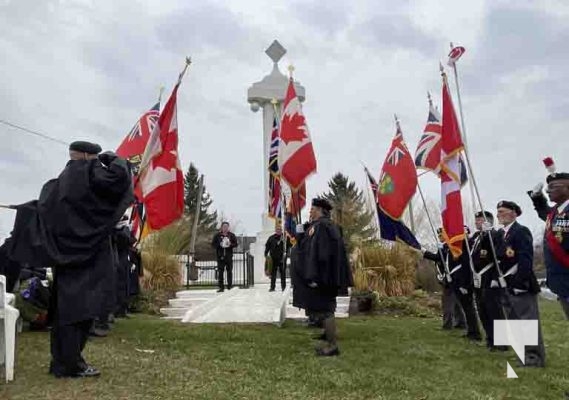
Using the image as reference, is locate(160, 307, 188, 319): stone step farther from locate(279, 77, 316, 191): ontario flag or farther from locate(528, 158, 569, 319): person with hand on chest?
locate(528, 158, 569, 319): person with hand on chest

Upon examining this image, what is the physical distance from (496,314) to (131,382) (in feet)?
15.8

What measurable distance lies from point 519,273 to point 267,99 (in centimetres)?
1494

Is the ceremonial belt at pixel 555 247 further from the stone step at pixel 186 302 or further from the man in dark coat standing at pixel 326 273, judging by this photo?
the stone step at pixel 186 302

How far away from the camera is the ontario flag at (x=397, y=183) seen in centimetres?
1038

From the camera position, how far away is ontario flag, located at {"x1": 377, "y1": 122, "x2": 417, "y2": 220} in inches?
409

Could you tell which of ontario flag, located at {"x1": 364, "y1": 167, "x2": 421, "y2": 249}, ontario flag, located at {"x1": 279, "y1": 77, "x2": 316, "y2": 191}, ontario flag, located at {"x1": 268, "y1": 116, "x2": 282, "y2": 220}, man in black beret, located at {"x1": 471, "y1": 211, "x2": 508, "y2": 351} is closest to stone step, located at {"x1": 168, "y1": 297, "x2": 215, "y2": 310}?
ontario flag, located at {"x1": 268, "y1": 116, "x2": 282, "y2": 220}

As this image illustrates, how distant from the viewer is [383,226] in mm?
10477

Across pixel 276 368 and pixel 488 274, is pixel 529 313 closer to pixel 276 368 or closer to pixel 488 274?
pixel 488 274

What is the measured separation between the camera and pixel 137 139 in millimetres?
9500

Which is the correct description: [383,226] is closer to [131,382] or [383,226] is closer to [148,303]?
[148,303]

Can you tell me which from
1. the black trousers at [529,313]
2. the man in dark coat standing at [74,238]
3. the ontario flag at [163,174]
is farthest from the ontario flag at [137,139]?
the black trousers at [529,313]

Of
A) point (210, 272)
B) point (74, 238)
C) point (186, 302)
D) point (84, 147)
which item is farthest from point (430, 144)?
point (210, 272)

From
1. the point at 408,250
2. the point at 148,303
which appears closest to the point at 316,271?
the point at 148,303

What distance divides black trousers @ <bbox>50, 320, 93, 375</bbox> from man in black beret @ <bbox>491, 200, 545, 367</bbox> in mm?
4712
